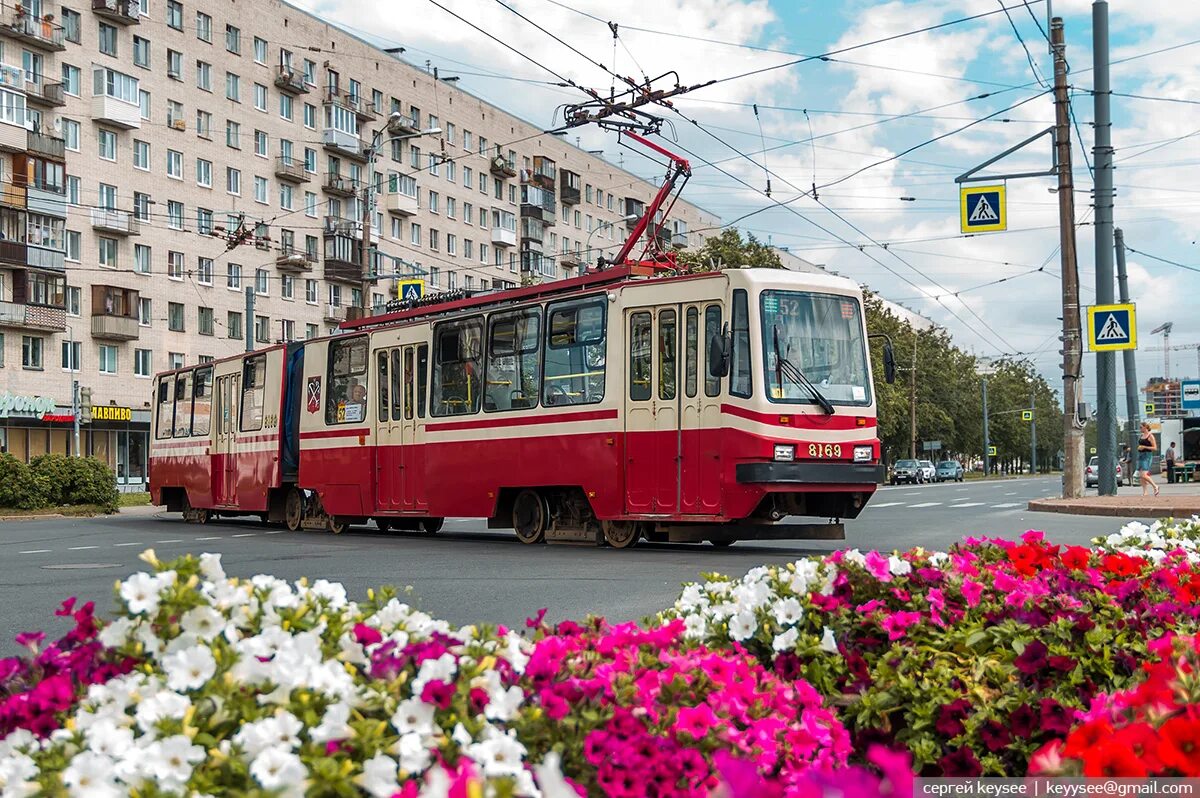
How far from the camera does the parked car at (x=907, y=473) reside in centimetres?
7900

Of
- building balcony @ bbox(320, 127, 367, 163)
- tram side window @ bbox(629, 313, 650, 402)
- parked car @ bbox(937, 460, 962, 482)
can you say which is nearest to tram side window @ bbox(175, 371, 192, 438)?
tram side window @ bbox(629, 313, 650, 402)

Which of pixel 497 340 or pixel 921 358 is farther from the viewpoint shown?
pixel 921 358

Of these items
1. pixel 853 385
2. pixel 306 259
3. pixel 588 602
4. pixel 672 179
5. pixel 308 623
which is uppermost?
pixel 306 259

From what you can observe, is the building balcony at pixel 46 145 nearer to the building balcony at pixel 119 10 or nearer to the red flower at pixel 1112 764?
the building balcony at pixel 119 10

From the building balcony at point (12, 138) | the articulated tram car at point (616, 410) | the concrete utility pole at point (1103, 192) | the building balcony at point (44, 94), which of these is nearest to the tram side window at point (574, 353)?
the articulated tram car at point (616, 410)

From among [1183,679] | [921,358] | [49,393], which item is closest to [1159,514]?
[1183,679]

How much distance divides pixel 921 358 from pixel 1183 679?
95.8 metres

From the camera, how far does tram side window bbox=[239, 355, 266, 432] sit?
24047 millimetres

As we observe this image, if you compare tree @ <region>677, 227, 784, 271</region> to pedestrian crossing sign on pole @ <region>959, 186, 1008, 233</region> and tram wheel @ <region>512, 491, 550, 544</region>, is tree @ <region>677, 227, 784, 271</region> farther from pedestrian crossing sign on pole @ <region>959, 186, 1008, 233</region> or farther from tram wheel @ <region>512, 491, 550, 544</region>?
tram wheel @ <region>512, 491, 550, 544</region>

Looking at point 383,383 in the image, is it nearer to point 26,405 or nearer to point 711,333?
point 711,333

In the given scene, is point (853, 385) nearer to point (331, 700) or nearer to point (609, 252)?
point (331, 700)

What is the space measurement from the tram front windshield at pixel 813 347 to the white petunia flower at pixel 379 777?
12903 millimetres

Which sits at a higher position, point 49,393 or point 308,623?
point 49,393

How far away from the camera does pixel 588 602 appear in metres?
10.3
